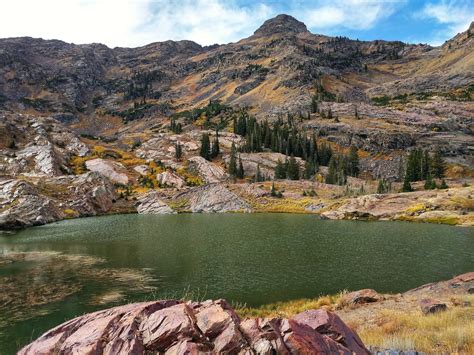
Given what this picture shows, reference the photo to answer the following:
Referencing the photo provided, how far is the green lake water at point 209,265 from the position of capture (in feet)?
115

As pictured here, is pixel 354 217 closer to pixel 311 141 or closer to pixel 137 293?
pixel 137 293

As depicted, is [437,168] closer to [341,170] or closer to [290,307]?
[341,170]

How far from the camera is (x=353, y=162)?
17750 centimetres

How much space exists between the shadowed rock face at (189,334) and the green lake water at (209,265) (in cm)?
1521

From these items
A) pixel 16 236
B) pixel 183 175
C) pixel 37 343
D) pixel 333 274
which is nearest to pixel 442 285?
pixel 333 274

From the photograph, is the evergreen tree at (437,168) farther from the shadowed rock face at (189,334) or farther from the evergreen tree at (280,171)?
the shadowed rock face at (189,334)

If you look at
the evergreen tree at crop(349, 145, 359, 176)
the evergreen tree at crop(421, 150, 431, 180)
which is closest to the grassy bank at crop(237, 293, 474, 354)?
the evergreen tree at crop(421, 150, 431, 180)

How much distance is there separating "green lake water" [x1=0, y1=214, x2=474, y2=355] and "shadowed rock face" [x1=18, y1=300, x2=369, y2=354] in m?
15.2

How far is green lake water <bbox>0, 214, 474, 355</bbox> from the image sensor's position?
115 ft

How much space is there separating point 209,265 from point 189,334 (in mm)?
35929

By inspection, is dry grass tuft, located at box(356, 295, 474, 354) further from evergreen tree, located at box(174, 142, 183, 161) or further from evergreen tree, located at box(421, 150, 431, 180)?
evergreen tree, located at box(174, 142, 183, 161)

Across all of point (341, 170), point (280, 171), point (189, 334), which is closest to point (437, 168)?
point (341, 170)

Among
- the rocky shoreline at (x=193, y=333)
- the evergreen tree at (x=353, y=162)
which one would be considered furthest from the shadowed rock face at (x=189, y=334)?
the evergreen tree at (x=353, y=162)

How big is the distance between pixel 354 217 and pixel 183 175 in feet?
287
